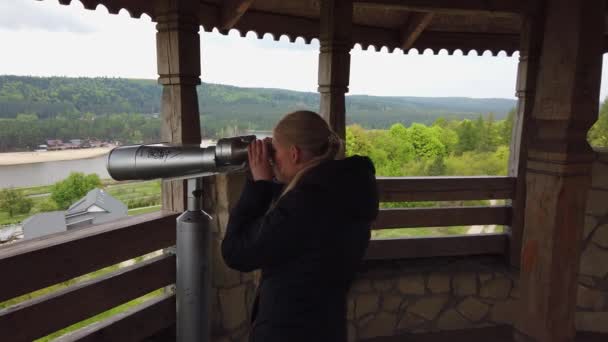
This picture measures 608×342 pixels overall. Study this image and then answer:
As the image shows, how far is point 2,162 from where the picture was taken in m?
1.76

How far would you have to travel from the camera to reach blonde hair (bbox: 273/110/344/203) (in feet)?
3.47

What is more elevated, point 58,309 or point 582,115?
point 582,115

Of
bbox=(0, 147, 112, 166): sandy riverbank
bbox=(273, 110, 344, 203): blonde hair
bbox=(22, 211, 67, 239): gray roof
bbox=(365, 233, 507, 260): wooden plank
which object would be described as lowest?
bbox=(365, 233, 507, 260): wooden plank

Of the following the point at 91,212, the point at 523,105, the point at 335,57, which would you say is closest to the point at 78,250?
the point at 91,212

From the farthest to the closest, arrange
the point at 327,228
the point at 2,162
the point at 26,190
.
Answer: the point at 26,190, the point at 2,162, the point at 327,228

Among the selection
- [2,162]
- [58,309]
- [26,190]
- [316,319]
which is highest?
[2,162]

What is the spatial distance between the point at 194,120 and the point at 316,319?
157cm

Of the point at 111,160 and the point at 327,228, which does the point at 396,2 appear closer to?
the point at 327,228

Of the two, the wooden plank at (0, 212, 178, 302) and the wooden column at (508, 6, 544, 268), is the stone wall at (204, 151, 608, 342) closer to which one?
the wooden column at (508, 6, 544, 268)

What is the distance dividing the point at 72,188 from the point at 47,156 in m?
0.60

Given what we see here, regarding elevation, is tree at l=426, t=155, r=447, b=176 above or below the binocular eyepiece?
below

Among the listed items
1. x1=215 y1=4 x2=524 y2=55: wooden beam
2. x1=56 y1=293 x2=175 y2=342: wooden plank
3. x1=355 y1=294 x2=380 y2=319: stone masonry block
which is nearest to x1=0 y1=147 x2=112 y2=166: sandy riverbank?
x1=56 y1=293 x2=175 y2=342: wooden plank

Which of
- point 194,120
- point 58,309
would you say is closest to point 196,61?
point 194,120

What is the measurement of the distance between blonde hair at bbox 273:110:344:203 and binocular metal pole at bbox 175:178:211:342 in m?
0.26
